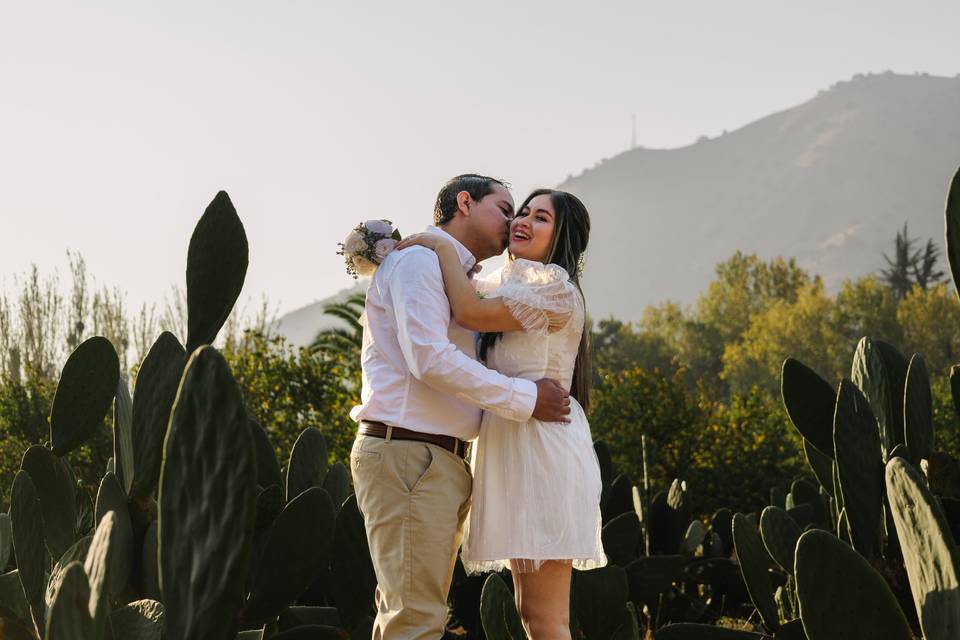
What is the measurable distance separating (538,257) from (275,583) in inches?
47.0

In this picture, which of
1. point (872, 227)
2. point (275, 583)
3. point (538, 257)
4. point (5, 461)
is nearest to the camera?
point (275, 583)

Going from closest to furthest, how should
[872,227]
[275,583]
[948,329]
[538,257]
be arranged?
[275,583] → [538,257] → [948,329] → [872,227]

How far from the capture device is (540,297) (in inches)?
114

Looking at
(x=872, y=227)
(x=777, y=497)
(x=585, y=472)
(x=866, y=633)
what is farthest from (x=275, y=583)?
(x=872, y=227)

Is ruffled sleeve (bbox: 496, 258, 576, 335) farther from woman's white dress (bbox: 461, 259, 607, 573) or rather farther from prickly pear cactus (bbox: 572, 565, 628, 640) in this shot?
prickly pear cactus (bbox: 572, 565, 628, 640)

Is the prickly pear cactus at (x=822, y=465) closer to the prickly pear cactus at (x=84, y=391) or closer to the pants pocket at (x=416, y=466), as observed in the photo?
the pants pocket at (x=416, y=466)

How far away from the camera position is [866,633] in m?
1.65

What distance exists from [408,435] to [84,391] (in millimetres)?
862

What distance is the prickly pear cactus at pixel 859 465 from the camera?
2584 millimetres

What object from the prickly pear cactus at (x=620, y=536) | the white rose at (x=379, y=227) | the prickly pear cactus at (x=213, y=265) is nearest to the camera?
the prickly pear cactus at (x=213, y=265)

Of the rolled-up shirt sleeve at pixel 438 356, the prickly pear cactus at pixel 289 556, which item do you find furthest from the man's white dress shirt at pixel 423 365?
the prickly pear cactus at pixel 289 556

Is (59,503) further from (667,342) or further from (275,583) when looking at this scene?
(667,342)

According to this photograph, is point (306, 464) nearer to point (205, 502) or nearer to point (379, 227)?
point (379, 227)

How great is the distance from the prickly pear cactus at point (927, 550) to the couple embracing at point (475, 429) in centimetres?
135
